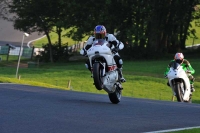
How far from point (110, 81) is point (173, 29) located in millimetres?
37206

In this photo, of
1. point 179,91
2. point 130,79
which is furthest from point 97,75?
point 130,79

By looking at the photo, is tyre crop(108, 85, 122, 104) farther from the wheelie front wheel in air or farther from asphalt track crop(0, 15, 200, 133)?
the wheelie front wheel in air

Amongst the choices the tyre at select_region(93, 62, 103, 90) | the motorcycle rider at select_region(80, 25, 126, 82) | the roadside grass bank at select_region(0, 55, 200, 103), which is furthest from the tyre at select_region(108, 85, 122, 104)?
the roadside grass bank at select_region(0, 55, 200, 103)

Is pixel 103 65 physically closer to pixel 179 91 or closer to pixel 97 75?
pixel 97 75

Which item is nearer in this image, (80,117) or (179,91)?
(80,117)

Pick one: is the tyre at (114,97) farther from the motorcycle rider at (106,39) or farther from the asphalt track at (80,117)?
the asphalt track at (80,117)

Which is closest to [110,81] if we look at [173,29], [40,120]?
[40,120]

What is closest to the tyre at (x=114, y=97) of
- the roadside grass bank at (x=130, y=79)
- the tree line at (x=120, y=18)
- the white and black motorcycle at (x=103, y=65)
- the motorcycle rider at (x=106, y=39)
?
the white and black motorcycle at (x=103, y=65)

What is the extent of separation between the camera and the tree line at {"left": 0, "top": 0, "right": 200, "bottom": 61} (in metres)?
48.3

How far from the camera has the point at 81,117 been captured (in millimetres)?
11633

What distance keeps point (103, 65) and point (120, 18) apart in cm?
3458

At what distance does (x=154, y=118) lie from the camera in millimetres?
12227

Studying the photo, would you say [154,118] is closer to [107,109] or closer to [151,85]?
[107,109]

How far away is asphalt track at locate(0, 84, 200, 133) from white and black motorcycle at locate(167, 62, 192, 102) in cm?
574
